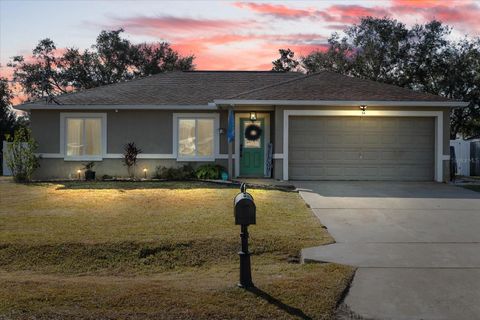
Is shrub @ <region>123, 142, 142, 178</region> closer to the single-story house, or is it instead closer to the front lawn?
the single-story house

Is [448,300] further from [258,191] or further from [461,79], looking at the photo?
[461,79]

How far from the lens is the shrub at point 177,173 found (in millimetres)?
18375

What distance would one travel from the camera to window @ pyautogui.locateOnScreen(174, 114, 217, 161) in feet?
63.0

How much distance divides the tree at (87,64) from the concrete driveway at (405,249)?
32.9m

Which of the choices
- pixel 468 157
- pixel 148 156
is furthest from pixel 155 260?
pixel 468 157

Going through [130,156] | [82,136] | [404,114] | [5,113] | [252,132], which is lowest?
[130,156]

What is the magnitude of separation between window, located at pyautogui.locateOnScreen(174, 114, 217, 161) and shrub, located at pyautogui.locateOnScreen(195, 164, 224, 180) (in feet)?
3.00

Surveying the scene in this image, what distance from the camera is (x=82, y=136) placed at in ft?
63.4

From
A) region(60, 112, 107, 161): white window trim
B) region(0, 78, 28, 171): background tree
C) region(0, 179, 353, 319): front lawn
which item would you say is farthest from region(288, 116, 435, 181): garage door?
region(0, 78, 28, 171): background tree

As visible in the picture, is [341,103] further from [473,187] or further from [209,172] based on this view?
[209,172]

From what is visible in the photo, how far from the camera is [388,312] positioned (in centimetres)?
522

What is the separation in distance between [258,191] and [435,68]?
2592 centimetres

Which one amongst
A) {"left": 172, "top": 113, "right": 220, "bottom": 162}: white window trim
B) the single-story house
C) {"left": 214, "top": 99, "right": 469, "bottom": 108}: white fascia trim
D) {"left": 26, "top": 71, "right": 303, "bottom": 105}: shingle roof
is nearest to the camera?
{"left": 214, "top": 99, "right": 469, "bottom": 108}: white fascia trim

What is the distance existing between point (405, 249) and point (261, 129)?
1169cm
